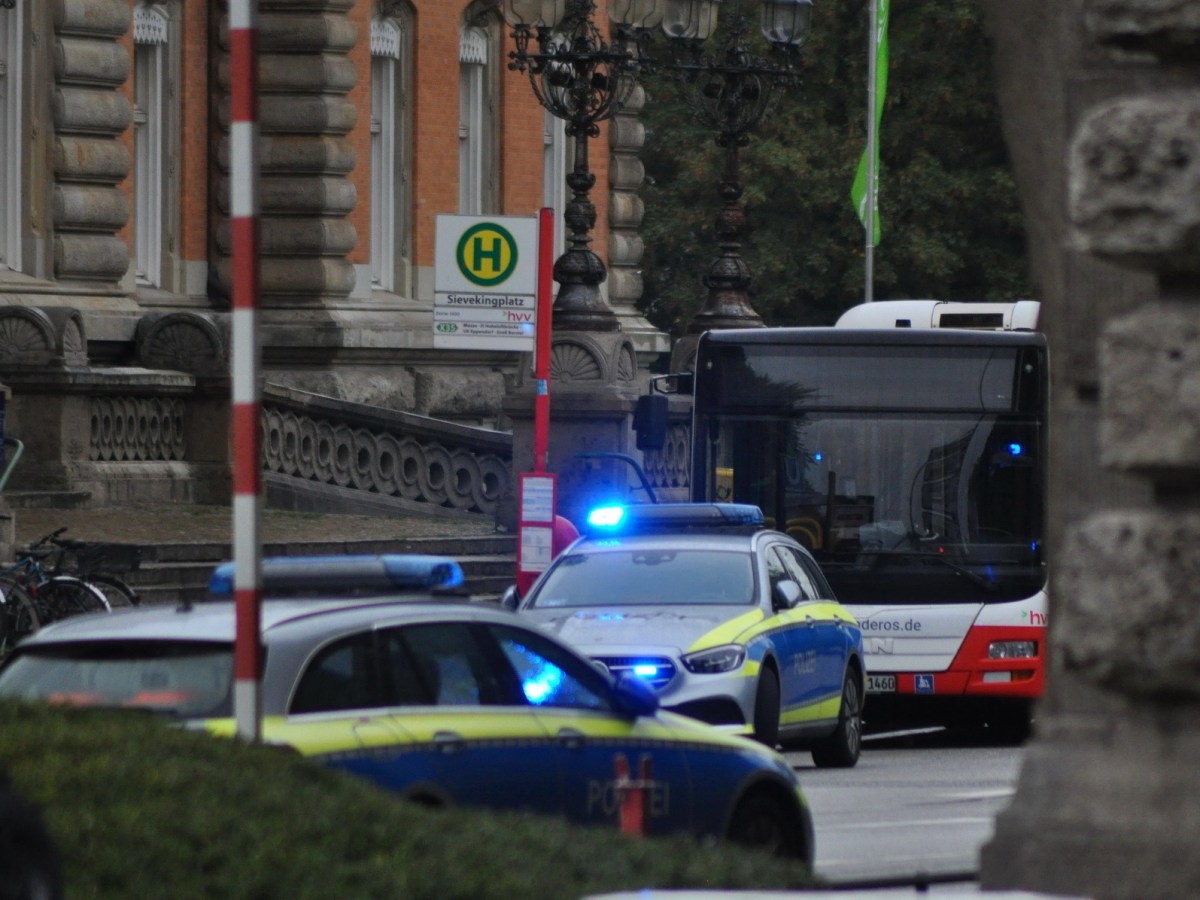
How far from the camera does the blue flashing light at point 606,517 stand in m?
16.8

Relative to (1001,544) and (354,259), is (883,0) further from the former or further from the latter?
(1001,544)

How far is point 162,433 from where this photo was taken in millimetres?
26312

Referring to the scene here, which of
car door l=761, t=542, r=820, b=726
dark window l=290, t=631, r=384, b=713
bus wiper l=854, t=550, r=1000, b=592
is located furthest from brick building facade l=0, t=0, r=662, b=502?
dark window l=290, t=631, r=384, b=713

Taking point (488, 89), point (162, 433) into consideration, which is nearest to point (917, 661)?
point (162, 433)

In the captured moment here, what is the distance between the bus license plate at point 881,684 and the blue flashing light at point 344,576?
9040 millimetres

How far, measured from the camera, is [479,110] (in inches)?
1421

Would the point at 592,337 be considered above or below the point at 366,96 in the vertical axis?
below

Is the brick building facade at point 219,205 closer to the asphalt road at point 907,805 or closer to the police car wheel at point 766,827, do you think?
the asphalt road at point 907,805

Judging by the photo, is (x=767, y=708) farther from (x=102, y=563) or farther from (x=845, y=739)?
(x=102, y=563)

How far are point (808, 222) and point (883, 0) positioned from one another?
43.3 feet

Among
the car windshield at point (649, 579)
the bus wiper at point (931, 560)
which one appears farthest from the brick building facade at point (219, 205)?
the car windshield at point (649, 579)

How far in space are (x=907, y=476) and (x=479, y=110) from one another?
61.0 feet

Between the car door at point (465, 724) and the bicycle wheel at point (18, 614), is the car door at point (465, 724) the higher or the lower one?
the higher one

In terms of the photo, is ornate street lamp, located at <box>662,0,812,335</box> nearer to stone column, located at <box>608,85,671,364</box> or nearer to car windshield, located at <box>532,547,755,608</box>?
stone column, located at <box>608,85,671,364</box>
